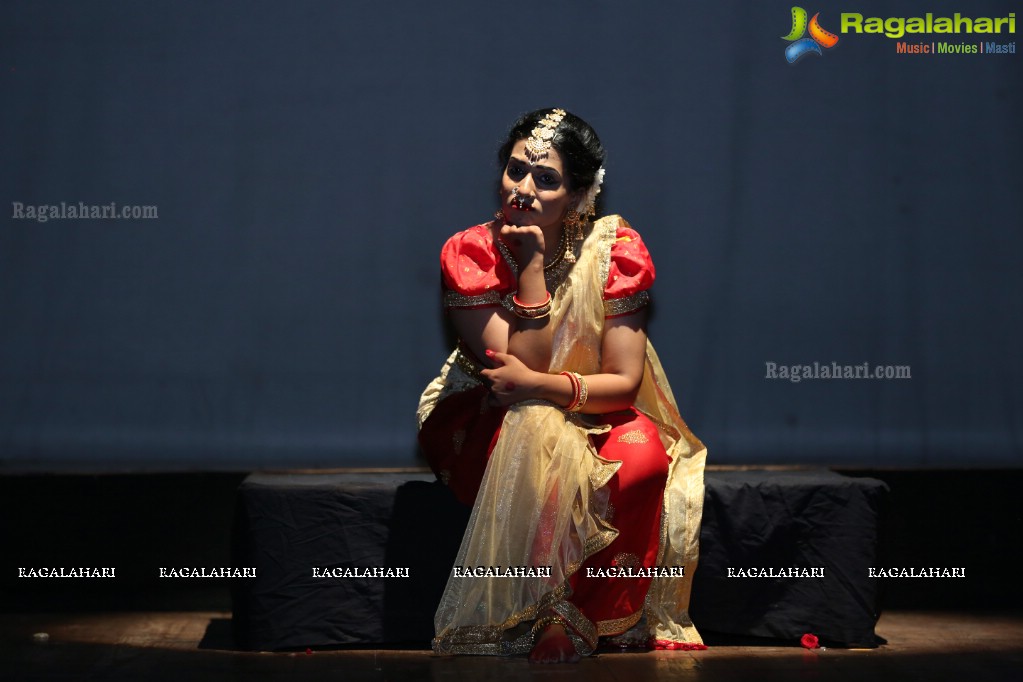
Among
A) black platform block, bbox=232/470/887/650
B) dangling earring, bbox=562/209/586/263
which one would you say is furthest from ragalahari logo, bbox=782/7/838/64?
black platform block, bbox=232/470/887/650

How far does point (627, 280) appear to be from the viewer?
124 inches

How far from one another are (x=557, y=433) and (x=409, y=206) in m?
1.07

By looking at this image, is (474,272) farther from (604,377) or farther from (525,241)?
(604,377)

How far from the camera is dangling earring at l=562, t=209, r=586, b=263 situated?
127 inches

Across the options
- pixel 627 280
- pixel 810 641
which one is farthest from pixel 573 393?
pixel 810 641

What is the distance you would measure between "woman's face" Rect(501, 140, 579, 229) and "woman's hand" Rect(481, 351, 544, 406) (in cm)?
36

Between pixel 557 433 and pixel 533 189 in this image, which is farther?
pixel 533 189

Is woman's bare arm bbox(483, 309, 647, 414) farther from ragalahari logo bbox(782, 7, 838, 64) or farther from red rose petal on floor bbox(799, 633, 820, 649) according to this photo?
ragalahari logo bbox(782, 7, 838, 64)

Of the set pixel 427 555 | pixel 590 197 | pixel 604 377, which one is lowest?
pixel 427 555

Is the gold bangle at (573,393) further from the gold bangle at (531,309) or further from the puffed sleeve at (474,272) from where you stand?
the puffed sleeve at (474,272)

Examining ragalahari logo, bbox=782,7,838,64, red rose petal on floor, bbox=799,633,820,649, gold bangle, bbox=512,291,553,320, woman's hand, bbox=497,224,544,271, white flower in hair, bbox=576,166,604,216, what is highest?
ragalahari logo, bbox=782,7,838,64

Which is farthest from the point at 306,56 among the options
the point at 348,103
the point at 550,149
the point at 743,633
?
the point at 743,633

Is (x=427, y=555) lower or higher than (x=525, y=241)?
lower

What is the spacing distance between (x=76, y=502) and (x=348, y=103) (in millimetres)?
1384
